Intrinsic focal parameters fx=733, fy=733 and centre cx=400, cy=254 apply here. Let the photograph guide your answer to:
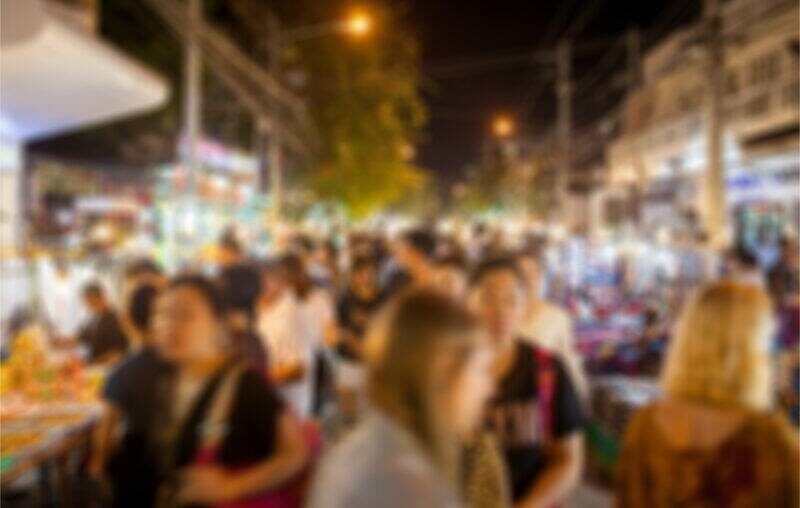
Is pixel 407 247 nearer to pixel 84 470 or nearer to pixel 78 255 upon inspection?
pixel 84 470

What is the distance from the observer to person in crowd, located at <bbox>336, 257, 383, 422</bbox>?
5.70 metres

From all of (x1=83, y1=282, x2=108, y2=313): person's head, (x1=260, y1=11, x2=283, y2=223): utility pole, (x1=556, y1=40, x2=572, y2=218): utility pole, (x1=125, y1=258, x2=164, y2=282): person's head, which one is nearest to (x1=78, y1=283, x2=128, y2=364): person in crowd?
(x1=83, y1=282, x2=108, y2=313): person's head

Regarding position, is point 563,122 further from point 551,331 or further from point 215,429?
point 215,429

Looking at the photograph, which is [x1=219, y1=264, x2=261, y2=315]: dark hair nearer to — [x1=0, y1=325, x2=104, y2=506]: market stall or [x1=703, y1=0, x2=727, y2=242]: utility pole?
[x1=0, y1=325, x2=104, y2=506]: market stall

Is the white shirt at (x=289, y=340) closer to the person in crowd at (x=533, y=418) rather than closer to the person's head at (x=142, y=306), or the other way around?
the person's head at (x=142, y=306)

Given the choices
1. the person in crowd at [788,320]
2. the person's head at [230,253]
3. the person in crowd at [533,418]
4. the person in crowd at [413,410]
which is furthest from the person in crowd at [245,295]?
the person in crowd at [788,320]

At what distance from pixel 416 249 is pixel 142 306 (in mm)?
2575

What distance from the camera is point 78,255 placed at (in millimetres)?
11383

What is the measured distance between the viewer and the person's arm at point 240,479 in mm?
2570

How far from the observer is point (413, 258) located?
6.11 metres

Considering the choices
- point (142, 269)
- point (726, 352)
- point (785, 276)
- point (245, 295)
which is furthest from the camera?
point (785, 276)

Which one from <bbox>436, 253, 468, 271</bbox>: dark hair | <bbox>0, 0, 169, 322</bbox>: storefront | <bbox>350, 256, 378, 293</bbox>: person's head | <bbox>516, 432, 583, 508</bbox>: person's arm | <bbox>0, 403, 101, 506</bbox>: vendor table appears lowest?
<bbox>0, 403, 101, 506</bbox>: vendor table

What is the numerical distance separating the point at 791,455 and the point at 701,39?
9612 millimetres

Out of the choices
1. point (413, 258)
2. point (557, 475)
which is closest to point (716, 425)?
point (557, 475)
